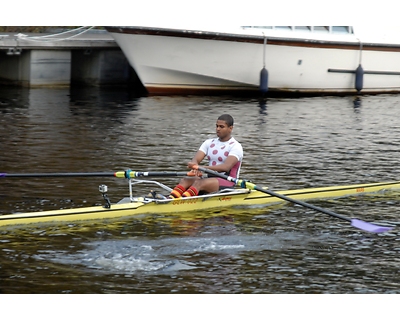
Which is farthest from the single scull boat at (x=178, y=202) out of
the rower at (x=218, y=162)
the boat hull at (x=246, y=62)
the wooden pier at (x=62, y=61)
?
the wooden pier at (x=62, y=61)

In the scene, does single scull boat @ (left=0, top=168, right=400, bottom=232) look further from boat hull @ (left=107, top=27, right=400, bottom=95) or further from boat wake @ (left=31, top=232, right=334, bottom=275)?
boat hull @ (left=107, top=27, right=400, bottom=95)

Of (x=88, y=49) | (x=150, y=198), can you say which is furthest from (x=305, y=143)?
(x=88, y=49)

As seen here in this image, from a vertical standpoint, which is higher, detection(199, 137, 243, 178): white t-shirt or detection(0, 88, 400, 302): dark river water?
detection(199, 137, 243, 178): white t-shirt

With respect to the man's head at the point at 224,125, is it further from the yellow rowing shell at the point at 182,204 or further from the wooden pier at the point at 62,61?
the wooden pier at the point at 62,61

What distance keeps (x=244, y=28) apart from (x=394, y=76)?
6.41m

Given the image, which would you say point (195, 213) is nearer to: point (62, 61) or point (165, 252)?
point (165, 252)

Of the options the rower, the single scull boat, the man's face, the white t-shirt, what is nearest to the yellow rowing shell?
the single scull boat

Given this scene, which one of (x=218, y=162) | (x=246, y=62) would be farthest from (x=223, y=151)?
(x=246, y=62)

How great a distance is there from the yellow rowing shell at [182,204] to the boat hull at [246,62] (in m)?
13.2

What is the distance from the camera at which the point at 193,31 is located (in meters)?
26.3

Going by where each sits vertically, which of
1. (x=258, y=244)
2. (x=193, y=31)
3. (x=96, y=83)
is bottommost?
(x=258, y=244)

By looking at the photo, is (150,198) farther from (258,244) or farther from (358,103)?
(358,103)

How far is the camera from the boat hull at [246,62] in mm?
26703

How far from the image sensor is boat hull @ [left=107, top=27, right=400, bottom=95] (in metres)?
26.7
